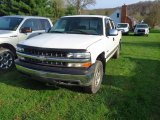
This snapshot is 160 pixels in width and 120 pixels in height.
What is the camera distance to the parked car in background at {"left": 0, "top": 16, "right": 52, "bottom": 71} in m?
7.75

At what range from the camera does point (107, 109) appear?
5.11 meters

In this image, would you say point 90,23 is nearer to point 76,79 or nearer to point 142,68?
point 76,79

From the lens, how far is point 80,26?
23.5ft

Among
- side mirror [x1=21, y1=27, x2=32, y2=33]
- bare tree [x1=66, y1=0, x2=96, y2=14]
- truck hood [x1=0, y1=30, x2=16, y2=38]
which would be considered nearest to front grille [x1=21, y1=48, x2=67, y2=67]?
truck hood [x1=0, y1=30, x2=16, y2=38]

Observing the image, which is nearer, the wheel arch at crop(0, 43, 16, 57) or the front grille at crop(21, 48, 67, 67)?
the front grille at crop(21, 48, 67, 67)

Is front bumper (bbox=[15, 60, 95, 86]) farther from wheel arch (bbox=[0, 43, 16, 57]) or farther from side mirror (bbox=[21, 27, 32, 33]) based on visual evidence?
side mirror (bbox=[21, 27, 32, 33])

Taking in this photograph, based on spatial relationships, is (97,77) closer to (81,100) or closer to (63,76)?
(81,100)

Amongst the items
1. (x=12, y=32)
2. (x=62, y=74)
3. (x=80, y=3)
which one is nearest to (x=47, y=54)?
(x=62, y=74)

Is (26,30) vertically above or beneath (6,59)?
above

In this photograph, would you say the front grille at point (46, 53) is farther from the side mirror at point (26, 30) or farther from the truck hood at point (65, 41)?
the side mirror at point (26, 30)

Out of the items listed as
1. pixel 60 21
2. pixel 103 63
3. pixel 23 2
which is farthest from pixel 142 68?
pixel 23 2

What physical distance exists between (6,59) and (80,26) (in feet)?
8.30

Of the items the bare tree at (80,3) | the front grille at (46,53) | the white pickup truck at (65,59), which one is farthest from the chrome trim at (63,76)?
the bare tree at (80,3)

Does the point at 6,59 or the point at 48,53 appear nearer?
the point at 48,53
